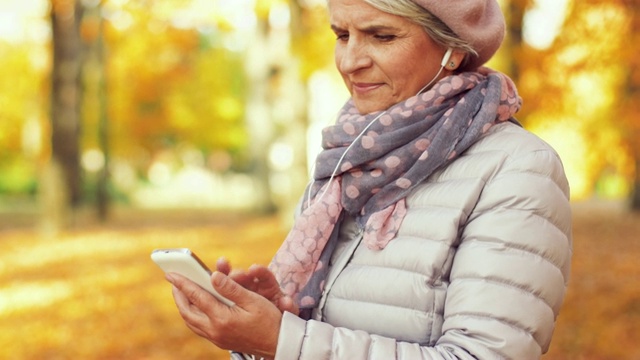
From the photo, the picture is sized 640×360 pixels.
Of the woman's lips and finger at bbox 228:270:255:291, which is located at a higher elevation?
the woman's lips

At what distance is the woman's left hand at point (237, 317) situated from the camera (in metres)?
1.85

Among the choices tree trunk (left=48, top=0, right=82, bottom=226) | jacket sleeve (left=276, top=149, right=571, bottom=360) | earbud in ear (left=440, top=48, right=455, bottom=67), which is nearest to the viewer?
jacket sleeve (left=276, top=149, right=571, bottom=360)

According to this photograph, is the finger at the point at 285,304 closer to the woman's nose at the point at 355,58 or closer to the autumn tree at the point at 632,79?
the woman's nose at the point at 355,58

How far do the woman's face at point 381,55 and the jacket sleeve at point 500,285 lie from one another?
33cm

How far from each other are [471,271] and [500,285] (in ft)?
0.22

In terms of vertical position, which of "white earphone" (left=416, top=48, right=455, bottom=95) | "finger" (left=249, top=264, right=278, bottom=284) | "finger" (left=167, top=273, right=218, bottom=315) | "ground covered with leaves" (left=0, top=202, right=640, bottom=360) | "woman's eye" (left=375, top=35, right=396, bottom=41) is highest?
"woman's eye" (left=375, top=35, right=396, bottom=41)

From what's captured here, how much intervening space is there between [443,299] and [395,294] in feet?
0.38

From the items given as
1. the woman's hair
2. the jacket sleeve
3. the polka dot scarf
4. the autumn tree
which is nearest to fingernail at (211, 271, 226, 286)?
the jacket sleeve

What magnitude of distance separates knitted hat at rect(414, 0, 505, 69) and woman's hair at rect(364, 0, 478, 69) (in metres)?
0.02

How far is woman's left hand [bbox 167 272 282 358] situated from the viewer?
6.06ft

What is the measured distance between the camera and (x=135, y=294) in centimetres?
966

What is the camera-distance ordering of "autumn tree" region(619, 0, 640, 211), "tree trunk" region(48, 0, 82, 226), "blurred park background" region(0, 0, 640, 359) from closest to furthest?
"autumn tree" region(619, 0, 640, 211), "blurred park background" region(0, 0, 640, 359), "tree trunk" region(48, 0, 82, 226)

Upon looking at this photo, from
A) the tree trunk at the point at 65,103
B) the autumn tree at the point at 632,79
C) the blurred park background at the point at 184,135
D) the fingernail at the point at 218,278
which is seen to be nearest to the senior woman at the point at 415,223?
the fingernail at the point at 218,278

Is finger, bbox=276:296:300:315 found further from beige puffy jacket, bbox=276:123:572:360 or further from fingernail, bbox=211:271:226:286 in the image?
fingernail, bbox=211:271:226:286
